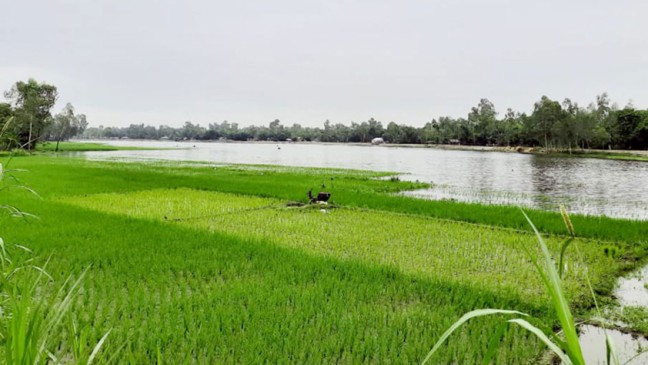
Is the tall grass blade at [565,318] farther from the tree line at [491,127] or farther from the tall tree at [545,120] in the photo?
the tall tree at [545,120]

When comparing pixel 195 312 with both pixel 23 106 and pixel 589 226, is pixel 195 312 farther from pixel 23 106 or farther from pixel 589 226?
pixel 23 106

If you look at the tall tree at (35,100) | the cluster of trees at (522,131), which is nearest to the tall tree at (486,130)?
the cluster of trees at (522,131)

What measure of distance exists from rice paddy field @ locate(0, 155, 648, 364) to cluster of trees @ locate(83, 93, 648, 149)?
188ft

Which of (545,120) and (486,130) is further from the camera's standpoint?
(486,130)

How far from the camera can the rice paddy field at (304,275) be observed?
3834 millimetres

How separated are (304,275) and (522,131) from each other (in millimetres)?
77552

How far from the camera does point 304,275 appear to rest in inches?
232

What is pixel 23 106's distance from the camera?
5016 centimetres

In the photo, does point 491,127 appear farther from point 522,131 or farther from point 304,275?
point 304,275

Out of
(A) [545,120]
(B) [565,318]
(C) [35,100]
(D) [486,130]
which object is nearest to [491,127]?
(D) [486,130]

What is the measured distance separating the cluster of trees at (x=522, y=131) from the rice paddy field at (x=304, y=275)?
57.2 meters

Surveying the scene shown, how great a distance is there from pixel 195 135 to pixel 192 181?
16356 centimetres

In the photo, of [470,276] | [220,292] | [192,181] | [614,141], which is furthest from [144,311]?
[614,141]

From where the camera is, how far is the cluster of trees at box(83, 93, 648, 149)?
59.4 metres
